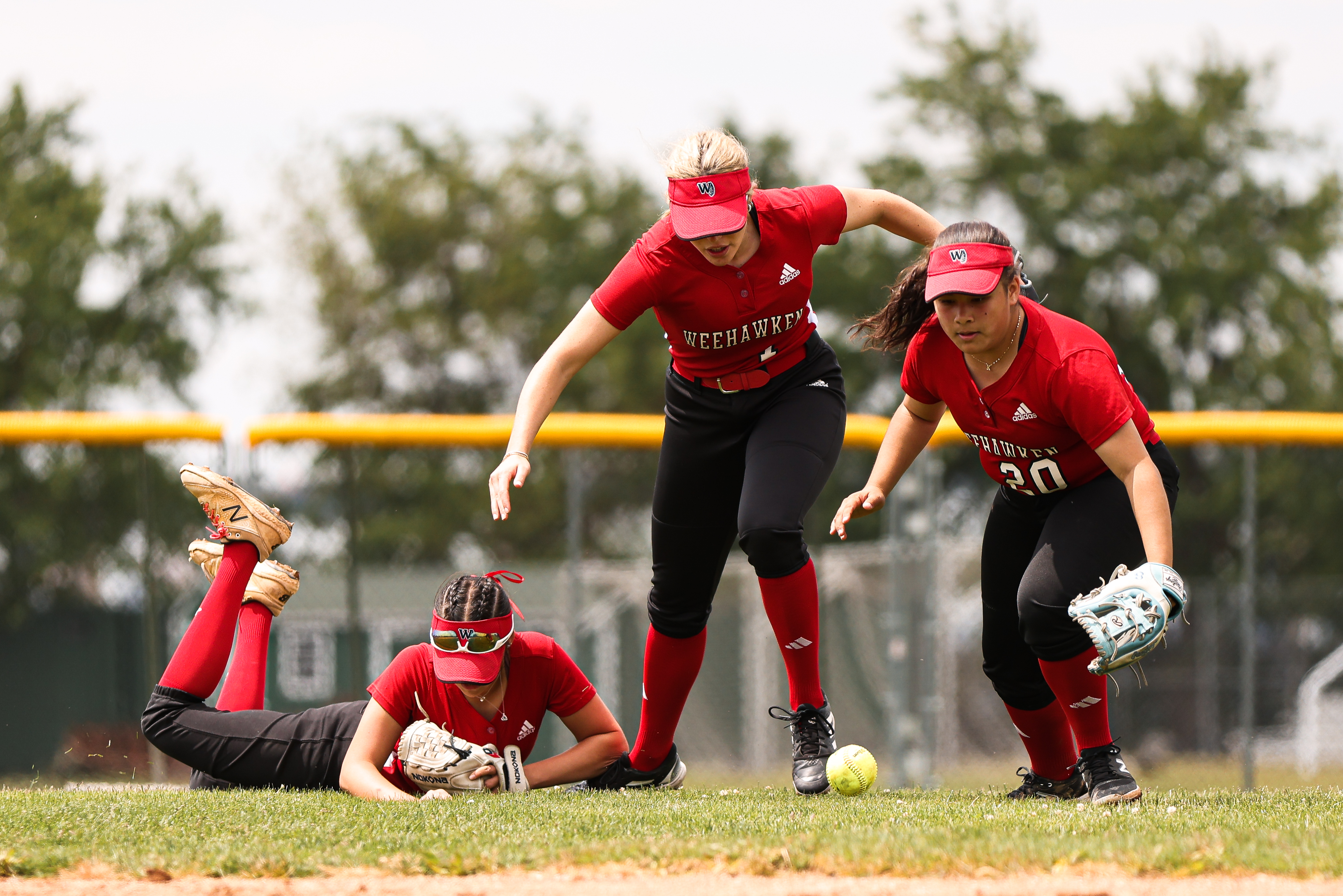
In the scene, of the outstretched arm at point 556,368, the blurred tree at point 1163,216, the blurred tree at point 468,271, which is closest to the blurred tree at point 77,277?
the blurred tree at point 468,271

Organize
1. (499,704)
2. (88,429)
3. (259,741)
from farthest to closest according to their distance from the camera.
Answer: (88,429) < (259,741) < (499,704)

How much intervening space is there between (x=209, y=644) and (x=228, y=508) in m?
0.54

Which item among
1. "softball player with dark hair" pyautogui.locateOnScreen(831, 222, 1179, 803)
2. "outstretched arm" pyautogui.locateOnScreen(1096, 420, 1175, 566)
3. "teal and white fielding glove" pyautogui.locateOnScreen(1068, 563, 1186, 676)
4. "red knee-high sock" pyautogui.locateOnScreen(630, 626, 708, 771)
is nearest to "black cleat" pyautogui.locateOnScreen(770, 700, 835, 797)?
"red knee-high sock" pyautogui.locateOnScreen(630, 626, 708, 771)

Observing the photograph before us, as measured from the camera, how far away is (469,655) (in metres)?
4.46

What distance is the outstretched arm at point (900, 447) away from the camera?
4398mm

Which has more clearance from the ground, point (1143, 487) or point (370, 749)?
point (1143, 487)

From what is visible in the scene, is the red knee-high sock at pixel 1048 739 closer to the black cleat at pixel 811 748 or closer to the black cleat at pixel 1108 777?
the black cleat at pixel 1108 777

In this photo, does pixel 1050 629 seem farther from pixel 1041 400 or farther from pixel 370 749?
pixel 370 749

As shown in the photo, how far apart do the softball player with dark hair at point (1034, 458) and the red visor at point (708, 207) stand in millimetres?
625

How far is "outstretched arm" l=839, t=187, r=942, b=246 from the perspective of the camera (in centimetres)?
445

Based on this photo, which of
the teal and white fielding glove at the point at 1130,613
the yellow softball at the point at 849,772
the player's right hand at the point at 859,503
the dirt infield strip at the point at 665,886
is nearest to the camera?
the dirt infield strip at the point at 665,886

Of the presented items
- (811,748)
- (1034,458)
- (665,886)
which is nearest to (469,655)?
(811,748)

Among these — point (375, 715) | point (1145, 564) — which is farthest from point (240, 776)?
point (1145, 564)

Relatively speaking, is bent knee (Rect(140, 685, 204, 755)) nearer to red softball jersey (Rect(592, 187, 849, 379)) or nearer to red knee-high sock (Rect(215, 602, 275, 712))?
red knee-high sock (Rect(215, 602, 275, 712))
